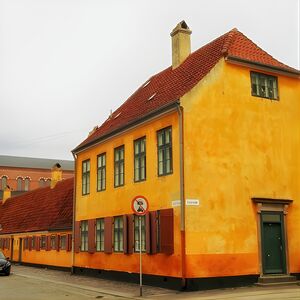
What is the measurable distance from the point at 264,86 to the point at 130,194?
7.08m

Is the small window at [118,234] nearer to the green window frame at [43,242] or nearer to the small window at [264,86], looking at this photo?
the small window at [264,86]

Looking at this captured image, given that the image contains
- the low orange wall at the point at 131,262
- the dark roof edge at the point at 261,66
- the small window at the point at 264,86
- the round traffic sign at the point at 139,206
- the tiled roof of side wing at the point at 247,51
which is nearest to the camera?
the round traffic sign at the point at 139,206

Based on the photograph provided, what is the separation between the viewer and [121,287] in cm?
1900

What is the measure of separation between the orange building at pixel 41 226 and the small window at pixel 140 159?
944 centimetres

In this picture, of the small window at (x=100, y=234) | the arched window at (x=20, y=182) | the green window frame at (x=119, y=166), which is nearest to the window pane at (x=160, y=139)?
the green window frame at (x=119, y=166)

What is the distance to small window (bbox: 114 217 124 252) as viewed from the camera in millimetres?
21844

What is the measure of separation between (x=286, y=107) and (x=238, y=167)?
3747mm

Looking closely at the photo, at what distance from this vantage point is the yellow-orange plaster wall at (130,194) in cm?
1811

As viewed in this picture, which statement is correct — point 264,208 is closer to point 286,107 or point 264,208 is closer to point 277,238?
point 277,238

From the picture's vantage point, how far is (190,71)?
68.6 feet

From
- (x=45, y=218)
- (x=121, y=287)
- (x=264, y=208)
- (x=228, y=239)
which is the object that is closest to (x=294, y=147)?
(x=264, y=208)

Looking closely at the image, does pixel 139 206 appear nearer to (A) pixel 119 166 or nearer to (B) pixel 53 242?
(A) pixel 119 166

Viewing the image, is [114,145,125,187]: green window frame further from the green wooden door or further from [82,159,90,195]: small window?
the green wooden door

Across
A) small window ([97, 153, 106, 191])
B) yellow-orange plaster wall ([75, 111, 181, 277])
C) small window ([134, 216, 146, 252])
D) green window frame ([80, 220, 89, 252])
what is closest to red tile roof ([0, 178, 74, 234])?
green window frame ([80, 220, 89, 252])
